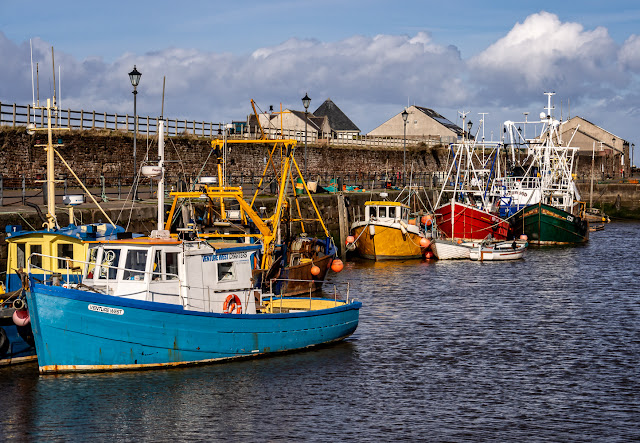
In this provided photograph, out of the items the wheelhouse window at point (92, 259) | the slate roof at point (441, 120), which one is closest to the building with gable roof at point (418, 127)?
the slate roof at point (441, 120)

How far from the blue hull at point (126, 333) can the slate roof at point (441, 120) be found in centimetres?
9141

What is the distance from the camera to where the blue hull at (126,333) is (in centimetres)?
1752

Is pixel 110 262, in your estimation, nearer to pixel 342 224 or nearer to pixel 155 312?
pixel 155 312

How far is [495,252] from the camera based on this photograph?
141 feet

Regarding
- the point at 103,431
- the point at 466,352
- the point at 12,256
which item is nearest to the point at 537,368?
the point at 466,352

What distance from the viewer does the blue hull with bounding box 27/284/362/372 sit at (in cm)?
1752

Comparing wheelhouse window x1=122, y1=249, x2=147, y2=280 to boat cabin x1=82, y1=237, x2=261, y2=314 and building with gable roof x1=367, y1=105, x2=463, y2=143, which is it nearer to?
boat cabin x1=82, y1=237, x2=261, y2=314

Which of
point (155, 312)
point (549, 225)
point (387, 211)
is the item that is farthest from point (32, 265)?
point (549, 225)

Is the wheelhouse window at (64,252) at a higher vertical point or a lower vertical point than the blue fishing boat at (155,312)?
higher

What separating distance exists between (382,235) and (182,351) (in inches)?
932

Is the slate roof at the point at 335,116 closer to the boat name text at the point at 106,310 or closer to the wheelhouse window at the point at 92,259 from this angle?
the wheelhouse window at the point at 92,259

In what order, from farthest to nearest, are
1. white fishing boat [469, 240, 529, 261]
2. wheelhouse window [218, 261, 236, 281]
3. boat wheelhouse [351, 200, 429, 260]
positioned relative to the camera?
white fishing boat [469, 240, 529, 261] → boat wheelhouse [351, 200, 429, 260] → wheelhouse window [218, 261, 236, 281]

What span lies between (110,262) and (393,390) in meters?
6.49

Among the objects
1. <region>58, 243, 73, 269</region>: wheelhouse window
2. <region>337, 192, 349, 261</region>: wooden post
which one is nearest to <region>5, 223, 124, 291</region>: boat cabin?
<region>58, 243, 73, 269</region>: wheelhouse window
